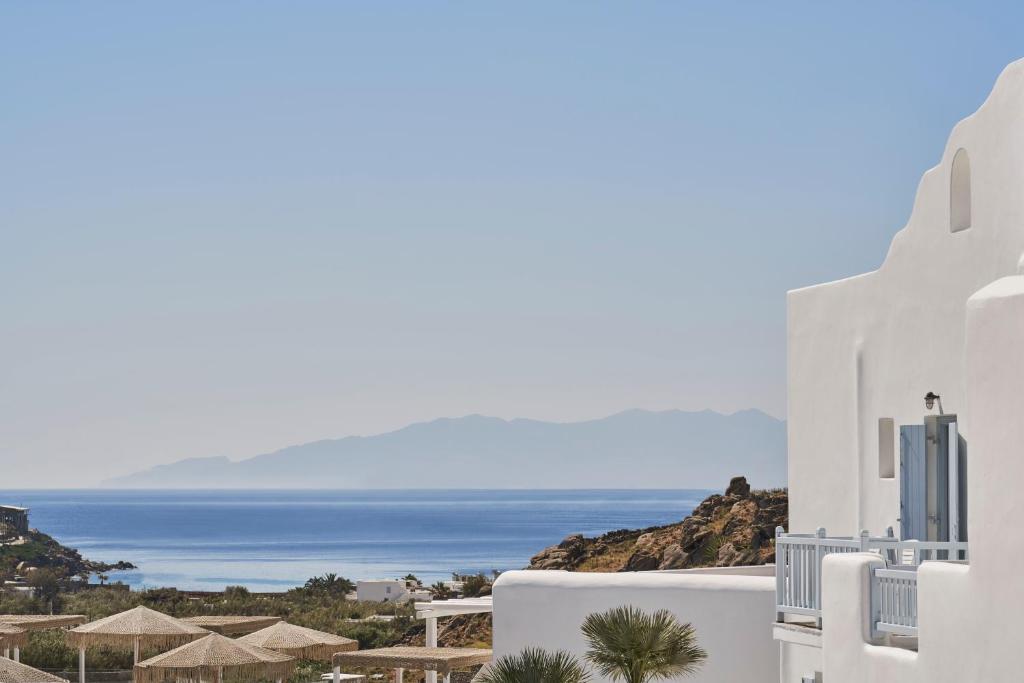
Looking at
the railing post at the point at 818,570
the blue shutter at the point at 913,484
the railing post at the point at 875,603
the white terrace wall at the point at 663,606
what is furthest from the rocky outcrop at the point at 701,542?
the railing post at the point at 875,603

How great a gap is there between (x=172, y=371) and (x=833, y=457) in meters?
142

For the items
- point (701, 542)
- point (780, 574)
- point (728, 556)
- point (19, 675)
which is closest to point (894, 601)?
point (780, 574)

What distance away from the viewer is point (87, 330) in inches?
5546

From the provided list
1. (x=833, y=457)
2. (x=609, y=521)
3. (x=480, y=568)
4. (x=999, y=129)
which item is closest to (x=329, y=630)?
(x=833, y=457)

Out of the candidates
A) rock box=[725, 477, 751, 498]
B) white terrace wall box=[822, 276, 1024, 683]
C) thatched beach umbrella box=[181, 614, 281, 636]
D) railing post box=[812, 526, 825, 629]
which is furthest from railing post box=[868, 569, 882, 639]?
rock box=[725, 477, 751, 498]

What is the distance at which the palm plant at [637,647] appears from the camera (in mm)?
15305

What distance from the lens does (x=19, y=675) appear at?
18422mm

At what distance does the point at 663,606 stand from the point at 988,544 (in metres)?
6.27

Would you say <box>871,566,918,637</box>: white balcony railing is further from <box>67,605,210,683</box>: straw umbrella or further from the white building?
<box>67,605,210,683</box>: straw umbrella

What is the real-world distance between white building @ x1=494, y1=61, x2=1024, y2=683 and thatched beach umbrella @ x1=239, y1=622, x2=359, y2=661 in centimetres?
574

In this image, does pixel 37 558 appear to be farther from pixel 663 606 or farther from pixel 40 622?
pixel 663 606

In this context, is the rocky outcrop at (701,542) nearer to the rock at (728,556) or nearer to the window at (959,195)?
the rock at (728,556)

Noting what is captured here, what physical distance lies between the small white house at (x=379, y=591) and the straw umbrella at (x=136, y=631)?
97.0ft

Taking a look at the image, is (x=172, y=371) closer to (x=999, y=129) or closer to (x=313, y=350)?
(x=313, y=350)
